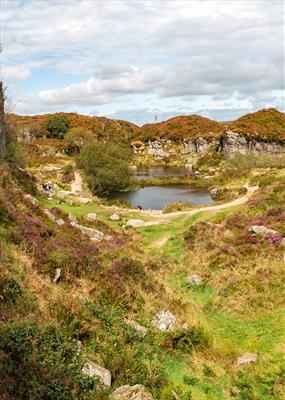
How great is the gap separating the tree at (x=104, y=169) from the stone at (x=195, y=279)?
41.4 meters

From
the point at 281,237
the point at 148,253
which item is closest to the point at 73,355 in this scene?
the point at 148,253

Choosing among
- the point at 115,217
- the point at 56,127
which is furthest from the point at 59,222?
the point at 56,127

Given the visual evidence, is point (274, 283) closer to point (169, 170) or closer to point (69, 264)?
point (69, 264)

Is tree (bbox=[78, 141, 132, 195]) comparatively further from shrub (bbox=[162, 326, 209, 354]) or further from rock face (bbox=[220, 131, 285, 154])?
shrub (bbox=[162, 326, 209, 354])

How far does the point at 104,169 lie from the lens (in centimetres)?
6450

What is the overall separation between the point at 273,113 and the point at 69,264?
93.7 metres

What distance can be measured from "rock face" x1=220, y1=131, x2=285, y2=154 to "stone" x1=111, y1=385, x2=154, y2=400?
8223cm

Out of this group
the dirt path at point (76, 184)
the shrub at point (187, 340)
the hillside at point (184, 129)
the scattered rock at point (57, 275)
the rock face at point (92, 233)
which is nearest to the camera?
the shrub at point (187, 340)

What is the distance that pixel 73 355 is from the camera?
1226cm

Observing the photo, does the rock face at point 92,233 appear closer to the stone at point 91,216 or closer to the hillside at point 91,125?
the stone at point 91,216

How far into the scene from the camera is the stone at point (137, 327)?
15.8 metres

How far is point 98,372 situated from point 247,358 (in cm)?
571

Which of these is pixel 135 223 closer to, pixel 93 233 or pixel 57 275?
pixel 93 233

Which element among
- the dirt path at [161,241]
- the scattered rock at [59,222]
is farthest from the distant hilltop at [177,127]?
the scattered rock at [59,222]
